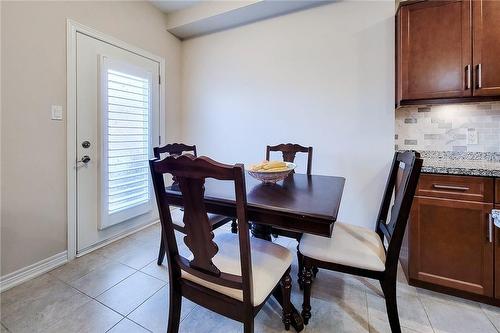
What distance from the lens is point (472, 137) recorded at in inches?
79.3

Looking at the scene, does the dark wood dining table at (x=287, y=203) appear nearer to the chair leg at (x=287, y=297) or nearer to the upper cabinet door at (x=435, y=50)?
the chair leg at (x=287, y=297)

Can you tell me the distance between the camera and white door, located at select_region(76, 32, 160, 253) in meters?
2.17

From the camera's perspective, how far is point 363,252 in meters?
1.29

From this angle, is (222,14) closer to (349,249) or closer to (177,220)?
(177,220)

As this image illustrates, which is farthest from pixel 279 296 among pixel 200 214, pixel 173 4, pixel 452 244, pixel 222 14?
pixel 173 4

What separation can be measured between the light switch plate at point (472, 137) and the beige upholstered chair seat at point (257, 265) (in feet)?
6.44

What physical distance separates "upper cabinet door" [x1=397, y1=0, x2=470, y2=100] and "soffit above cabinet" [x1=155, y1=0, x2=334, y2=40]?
93 cm

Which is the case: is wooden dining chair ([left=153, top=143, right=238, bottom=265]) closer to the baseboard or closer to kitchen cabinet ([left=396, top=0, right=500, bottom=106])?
the baseboard

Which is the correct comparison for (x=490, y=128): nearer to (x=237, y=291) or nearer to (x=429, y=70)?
(x=429, y=70)

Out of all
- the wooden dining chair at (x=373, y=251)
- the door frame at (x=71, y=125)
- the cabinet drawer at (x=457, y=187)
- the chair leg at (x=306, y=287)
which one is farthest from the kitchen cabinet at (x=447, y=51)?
the door frame at (x=71, y=125)

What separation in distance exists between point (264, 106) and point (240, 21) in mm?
1037

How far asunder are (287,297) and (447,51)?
210cm


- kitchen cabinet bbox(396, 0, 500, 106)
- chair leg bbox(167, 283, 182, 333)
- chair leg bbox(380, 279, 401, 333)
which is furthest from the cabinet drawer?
chair leg bbox(167, 283, 182, 333)

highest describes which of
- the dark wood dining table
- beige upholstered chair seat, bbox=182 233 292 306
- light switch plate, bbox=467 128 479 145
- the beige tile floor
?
light switch plate, bbox=467 128 479 145
